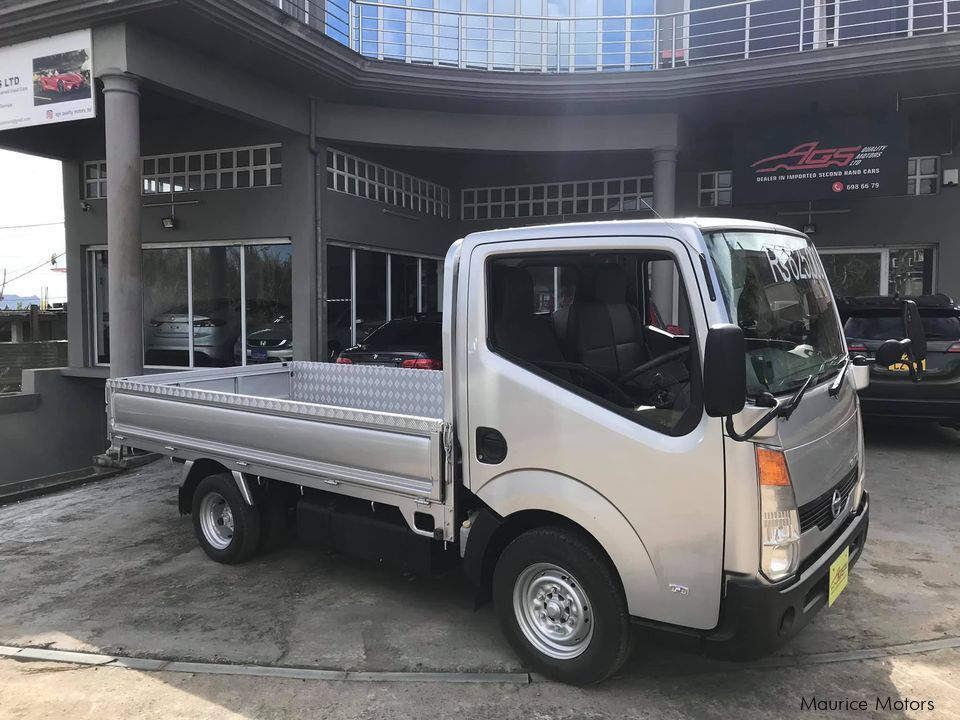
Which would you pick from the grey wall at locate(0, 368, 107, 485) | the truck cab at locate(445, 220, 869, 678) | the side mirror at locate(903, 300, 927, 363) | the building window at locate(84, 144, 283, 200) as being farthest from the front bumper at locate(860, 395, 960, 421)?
the grey wall at locate(0, 368, 107, 485)

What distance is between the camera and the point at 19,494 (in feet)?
25.6

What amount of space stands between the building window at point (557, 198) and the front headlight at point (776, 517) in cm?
1294

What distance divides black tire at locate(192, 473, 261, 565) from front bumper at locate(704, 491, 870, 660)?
10.7 feet

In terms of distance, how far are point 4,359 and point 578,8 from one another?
742 inches

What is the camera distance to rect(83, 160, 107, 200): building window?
14.2 m

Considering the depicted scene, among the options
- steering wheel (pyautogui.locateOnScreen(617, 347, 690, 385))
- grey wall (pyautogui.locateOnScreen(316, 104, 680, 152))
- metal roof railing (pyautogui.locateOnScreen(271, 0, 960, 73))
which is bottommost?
steering wheel (pyautogui.locateOnScreen(617, 347, 690, 385))

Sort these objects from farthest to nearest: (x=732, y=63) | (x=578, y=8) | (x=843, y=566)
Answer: (x=578, y=8), (x=732, y=63), (x=843, y=566)

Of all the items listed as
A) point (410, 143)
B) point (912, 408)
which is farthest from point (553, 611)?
point (410, 143)

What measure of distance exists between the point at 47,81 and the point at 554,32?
26.3ft

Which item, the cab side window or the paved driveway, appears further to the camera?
the paved driveway

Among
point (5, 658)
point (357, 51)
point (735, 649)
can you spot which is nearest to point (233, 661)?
point (5, 658)

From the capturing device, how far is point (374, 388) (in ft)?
18.2

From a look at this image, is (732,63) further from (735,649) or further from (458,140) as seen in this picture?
(735,649)

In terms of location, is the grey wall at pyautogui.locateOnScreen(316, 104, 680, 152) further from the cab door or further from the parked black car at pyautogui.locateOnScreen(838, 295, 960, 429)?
the cab door
